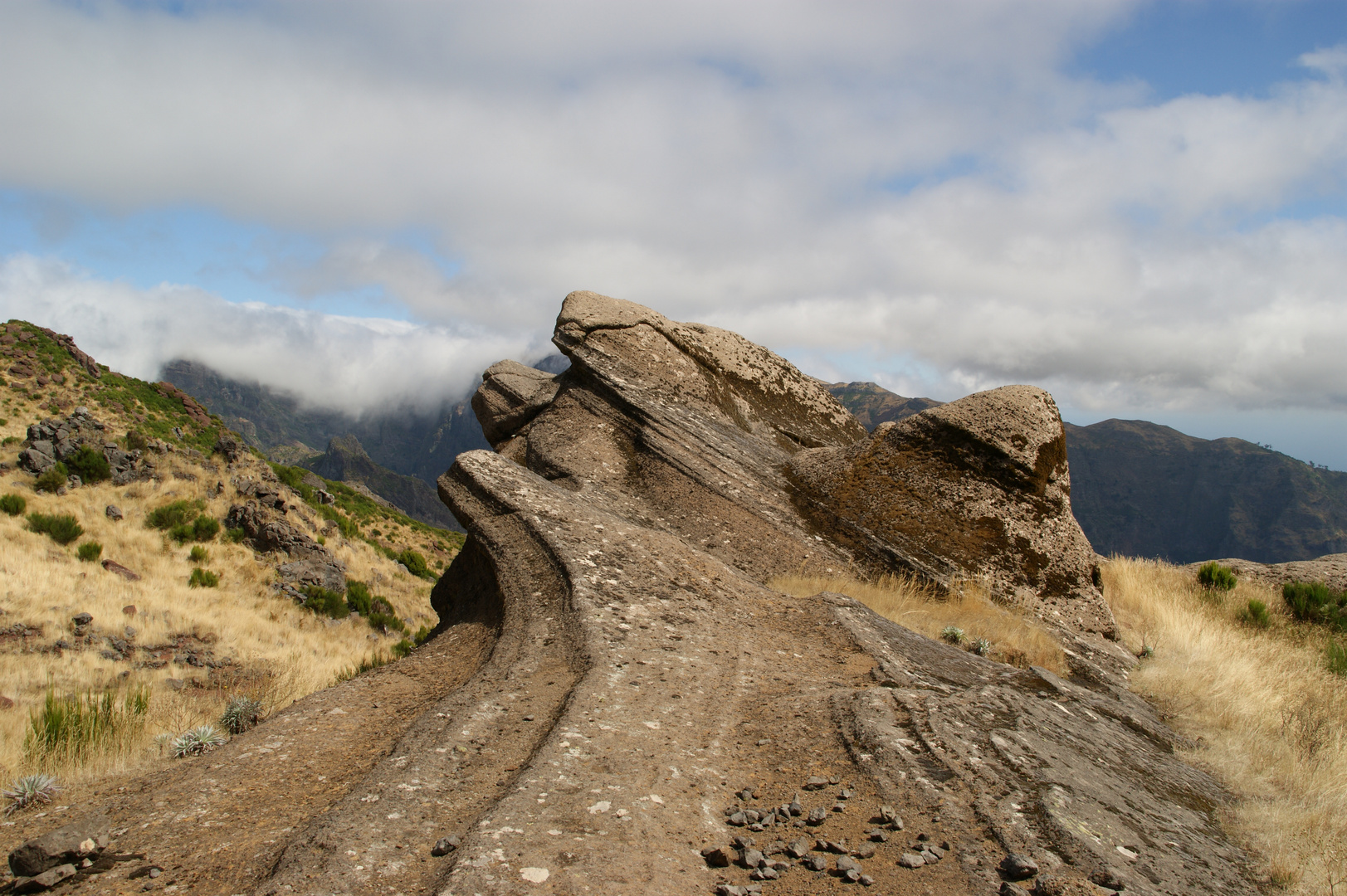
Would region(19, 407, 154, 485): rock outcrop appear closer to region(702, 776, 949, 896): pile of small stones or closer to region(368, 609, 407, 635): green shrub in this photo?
region(368, 609, 407, 635): green shrub

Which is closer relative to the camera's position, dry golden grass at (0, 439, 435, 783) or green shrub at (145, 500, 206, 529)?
dry golden grass at (0, 439, 435, 783)

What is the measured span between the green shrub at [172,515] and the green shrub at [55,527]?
3.63 m

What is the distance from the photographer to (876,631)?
6680mm

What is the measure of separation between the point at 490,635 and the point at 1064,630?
741cm

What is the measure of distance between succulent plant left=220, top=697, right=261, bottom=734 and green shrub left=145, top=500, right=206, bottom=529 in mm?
30856

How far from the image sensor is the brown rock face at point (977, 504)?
976 cm

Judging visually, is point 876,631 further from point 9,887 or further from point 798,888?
point 9,887

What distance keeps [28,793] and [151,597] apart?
2557cm

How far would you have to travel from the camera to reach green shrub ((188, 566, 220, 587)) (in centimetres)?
2800

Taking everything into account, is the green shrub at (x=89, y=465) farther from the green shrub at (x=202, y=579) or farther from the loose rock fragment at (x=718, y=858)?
the loose rock fragment at (x=718, y=858)

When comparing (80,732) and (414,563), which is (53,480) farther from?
(80,732)

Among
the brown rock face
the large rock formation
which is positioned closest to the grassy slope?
the large rock formation

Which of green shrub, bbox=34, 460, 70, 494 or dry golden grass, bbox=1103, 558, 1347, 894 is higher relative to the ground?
dry golden grass, bbox=1103, 558, 1347, 894

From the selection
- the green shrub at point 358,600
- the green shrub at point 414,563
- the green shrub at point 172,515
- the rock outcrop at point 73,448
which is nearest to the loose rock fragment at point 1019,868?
the green shrub at point 358,600
